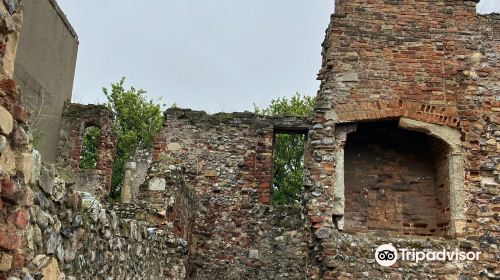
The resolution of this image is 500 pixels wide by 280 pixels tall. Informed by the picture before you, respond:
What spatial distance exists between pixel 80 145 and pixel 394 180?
368 inches

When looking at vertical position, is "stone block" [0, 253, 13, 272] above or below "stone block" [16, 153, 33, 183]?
below

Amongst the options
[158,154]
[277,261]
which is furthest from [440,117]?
[158,154]

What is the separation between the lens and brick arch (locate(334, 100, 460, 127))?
877 cm

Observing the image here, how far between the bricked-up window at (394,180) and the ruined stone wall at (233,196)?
180cm

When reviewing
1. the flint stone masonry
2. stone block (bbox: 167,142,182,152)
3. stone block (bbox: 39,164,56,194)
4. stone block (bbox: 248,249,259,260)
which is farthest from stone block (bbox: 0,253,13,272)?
stone block (bbox: 167,142,182,152)

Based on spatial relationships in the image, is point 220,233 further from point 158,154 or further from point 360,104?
point 360,104

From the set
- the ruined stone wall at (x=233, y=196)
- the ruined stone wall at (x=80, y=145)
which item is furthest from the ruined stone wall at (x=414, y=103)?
the ruined stone wall at (x=80, y=145)

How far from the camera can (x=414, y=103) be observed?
8883mm

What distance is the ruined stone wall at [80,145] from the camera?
1445 cm

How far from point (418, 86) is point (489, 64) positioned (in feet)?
4.24

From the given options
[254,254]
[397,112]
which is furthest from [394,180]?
[254,254]

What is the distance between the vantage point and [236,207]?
37.8 ft

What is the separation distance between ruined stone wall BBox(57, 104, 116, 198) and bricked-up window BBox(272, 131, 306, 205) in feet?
34.8

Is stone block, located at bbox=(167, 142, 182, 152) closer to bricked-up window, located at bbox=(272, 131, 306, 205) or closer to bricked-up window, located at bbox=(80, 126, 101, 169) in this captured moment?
bricked-up window, located at bbox=(272, 131, 306, 205)
